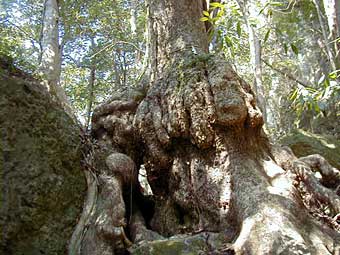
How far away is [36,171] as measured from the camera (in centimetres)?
310

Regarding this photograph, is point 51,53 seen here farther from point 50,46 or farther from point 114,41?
point 114,41

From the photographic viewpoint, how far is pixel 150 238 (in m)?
3.09

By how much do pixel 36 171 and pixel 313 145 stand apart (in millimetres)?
4305

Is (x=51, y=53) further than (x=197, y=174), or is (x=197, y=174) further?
(x=51, y=53)

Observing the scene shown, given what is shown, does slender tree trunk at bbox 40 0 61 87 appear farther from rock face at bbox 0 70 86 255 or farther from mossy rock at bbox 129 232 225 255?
mossy rock at bbox 129 232 225 255

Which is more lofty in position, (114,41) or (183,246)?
(114,41)

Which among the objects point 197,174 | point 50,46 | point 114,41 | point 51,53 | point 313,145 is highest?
point 114,41

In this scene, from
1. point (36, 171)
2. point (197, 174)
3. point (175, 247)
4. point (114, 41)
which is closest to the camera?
point (175, 247)

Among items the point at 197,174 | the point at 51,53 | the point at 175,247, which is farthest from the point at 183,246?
the point at 51,53

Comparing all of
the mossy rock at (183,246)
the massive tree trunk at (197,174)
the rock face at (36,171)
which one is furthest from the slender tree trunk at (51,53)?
the mossy rock at (183,246)

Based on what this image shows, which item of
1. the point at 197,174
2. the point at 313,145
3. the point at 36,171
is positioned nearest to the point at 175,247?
the point at 197,174

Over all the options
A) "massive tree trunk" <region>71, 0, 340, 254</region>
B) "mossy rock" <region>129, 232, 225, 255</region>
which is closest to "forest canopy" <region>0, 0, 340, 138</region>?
"massive tree trunk" <region>71, 0, 340, 254</region>

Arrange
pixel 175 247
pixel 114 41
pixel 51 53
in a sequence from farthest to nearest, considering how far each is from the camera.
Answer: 1. pixel 114 41
2. pixel 51 53
3. pixel 175 247

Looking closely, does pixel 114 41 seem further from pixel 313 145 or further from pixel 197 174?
pixel 197 174
